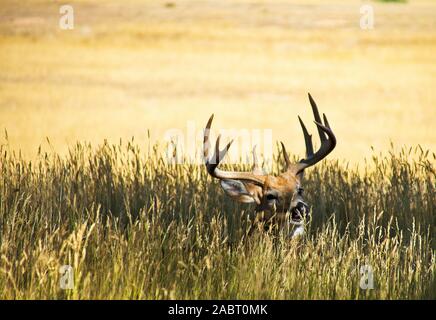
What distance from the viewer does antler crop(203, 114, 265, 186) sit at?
31.6 ft

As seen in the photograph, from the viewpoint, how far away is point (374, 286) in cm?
871

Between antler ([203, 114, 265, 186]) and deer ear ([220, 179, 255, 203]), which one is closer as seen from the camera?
antler ([203, 114, 265, 186])

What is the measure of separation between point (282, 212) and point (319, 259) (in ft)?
3.68

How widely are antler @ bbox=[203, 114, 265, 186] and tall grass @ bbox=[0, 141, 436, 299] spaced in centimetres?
46

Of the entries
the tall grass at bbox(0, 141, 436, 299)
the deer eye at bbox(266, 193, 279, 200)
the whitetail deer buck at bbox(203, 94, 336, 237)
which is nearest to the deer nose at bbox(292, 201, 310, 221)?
the whitetail deer buck at bbox(203, 94, 336, 237)

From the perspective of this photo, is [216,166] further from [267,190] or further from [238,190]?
[267,190]

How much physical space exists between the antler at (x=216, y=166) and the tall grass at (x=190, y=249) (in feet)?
1.52

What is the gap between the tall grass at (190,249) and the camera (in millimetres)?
8414

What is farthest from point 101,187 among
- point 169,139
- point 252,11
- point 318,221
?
point 252,11

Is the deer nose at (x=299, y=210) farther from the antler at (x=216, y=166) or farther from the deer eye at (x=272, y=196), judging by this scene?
the antler at (x=216, y=166)

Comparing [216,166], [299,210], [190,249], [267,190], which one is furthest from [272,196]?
[190,249]

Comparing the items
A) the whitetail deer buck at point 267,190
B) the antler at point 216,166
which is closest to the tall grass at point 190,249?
the whitetail deer buck at point 267,190

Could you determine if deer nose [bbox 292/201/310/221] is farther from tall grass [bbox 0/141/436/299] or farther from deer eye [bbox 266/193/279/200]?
tall grass [bbox 0/141/436/299]

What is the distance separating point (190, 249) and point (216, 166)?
85 centimetres
